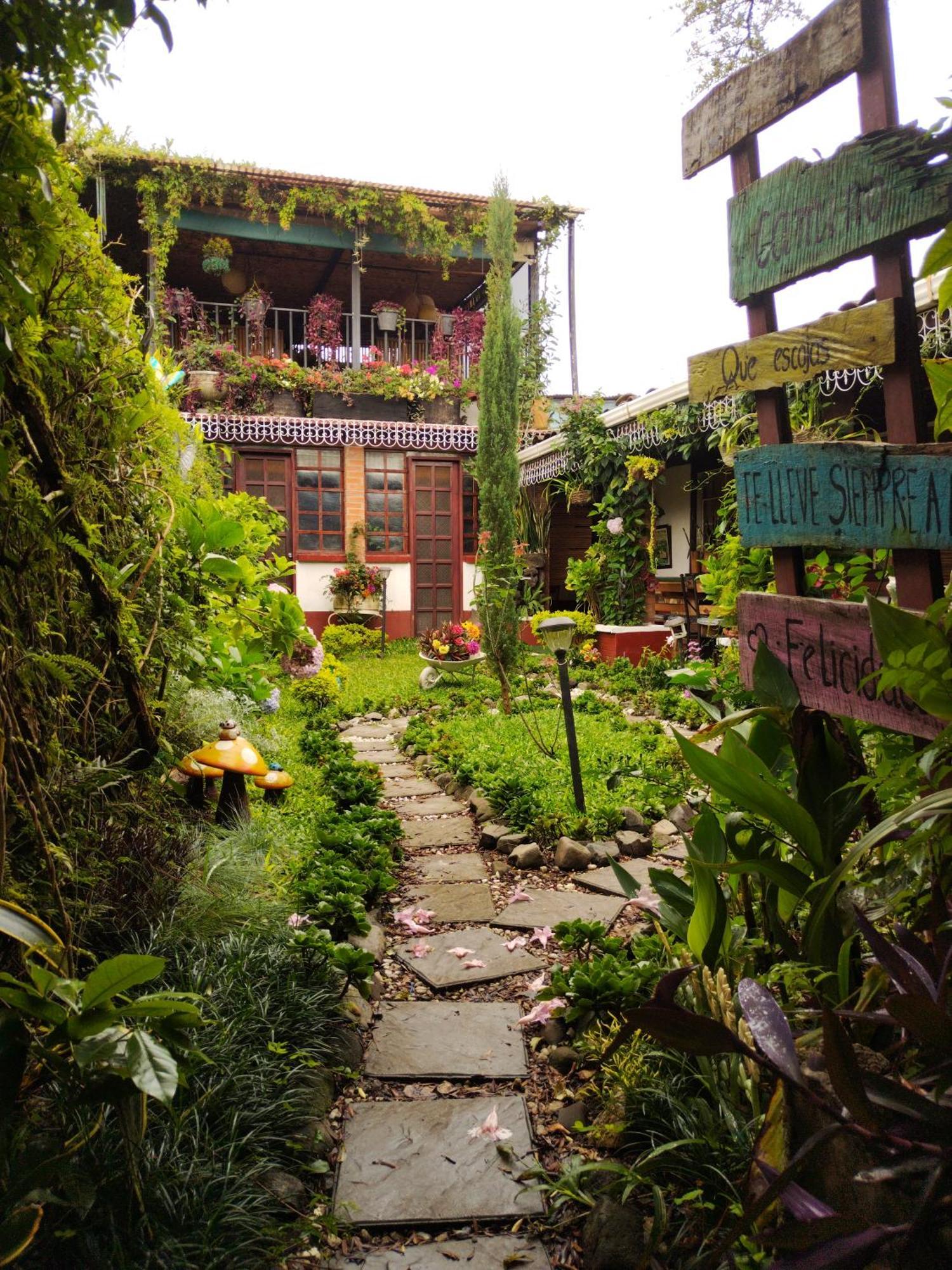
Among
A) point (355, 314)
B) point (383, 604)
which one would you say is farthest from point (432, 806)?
point (355, 314)

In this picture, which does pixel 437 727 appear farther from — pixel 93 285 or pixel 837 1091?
pixel 837 1091

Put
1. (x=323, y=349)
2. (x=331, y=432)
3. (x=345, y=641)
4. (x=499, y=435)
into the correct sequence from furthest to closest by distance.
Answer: (x=323, y=349)
(x=331, y=432)
(x=345, y=641)
(x=499, y=435)

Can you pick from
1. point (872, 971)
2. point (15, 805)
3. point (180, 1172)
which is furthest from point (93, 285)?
point (872, 971)

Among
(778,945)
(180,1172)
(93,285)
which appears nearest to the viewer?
(180,1172)

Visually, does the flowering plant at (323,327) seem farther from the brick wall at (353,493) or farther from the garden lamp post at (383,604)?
the garden lamp post at (383,604)

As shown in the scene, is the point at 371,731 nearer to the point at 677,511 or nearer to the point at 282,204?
the point at 677,511

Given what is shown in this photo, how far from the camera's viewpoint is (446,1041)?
2473 millimetres

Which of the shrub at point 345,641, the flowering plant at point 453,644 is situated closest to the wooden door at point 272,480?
the shrub at point 345,641

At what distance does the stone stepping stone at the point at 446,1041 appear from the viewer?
231 centimetres

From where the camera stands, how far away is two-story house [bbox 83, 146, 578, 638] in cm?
1184

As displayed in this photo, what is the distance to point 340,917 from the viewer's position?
2.74 m

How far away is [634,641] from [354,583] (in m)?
4.69

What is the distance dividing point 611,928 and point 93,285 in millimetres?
2699

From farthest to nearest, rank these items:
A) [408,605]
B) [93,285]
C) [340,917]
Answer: [408,605] < [340,917] < [93,285]
